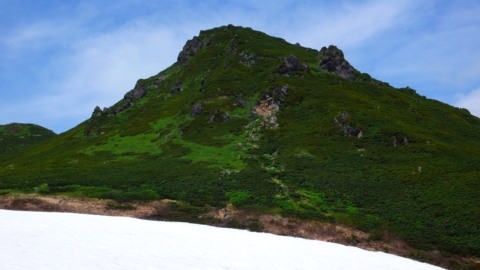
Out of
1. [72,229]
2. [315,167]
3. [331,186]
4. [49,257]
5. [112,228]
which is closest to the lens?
[49,257]

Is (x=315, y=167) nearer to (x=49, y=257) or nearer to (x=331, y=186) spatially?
(x=331, y=186)

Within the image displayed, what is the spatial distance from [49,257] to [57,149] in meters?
84.3

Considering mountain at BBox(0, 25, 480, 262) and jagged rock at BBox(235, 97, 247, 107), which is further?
jagged rock at BBox(235, 97, 247, 107)

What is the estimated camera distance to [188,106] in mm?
95938

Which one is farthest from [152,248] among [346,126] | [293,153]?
[346,126]

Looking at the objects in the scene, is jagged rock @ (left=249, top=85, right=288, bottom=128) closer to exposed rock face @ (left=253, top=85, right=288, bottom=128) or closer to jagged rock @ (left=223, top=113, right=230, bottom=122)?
exposed rock face @ (left=253, top=85, right=288, bottom=128)

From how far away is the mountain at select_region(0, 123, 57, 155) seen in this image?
154875 mm

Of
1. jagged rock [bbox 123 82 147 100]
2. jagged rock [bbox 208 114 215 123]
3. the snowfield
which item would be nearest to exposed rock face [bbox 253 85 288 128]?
jagged rock [bbox 208 114 215 123]

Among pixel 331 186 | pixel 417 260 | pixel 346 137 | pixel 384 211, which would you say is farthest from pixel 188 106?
pixel 417 260

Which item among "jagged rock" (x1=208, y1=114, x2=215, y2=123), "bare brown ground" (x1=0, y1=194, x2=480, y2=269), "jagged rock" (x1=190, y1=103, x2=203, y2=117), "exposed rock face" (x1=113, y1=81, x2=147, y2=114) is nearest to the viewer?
"bare brown ground" (x1=0, y1=194, x2=480, y2=269)

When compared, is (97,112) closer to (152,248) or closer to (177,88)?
(177,88)

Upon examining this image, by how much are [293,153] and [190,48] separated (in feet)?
342

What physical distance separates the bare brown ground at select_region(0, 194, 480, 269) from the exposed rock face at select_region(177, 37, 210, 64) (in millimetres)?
112509

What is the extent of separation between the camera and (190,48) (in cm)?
15438
